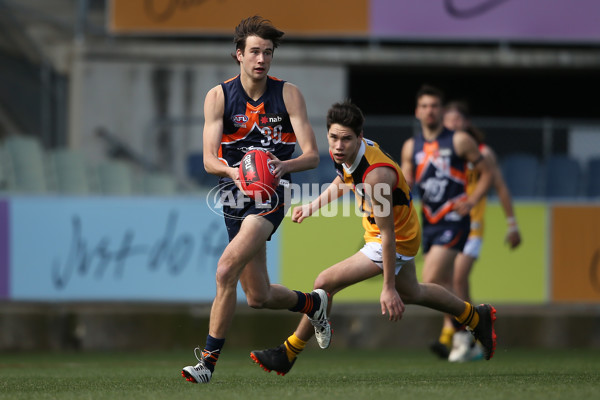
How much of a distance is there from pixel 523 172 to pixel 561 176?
0.66 m

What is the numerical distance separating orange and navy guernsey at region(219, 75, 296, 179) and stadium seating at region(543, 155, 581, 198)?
7.34 metres

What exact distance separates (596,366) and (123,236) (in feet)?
17.6

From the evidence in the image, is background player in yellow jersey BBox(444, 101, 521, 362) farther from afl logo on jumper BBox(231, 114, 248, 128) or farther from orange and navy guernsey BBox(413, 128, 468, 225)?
afl logo on jumper BBox(231, 114, 248, 128)

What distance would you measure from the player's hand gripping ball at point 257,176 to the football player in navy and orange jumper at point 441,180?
106 inches

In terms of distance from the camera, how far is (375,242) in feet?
22.0

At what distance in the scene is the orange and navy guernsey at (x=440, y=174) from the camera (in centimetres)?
880

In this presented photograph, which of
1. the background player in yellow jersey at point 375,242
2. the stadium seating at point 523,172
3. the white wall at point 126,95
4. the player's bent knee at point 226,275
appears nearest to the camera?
the player's bent knee at point 226,275

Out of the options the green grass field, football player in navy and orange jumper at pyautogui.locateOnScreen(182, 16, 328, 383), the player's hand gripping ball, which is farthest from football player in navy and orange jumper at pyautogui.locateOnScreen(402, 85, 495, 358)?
the player's hand gripping ball

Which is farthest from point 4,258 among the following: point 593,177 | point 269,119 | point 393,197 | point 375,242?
point 593,177

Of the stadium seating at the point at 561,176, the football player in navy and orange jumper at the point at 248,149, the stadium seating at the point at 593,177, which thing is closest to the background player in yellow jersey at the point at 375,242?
the football player in navy and orange jumper at the point at 248,149

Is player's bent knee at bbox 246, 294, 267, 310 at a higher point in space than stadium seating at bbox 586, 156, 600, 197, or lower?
lower

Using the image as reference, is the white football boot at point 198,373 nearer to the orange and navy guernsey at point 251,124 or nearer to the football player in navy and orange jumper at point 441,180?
the orange and navy guernsey at point 251,124

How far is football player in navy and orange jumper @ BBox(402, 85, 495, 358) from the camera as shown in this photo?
868 centimetres

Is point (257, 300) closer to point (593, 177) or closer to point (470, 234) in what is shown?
point (470, 234)
